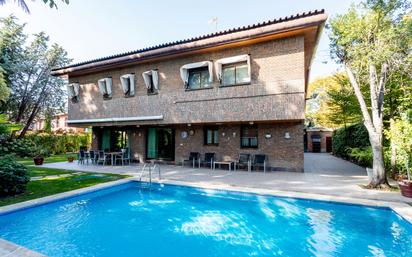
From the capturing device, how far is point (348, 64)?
31.5 ft

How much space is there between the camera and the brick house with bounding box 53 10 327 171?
443 inches

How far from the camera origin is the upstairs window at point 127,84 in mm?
15922

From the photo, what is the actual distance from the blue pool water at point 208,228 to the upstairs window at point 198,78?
25.3 ft

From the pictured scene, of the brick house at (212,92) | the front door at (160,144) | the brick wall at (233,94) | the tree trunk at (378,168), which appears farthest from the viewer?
the front door at (160,144)

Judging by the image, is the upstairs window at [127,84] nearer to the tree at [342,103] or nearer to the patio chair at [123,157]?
the patio chair at [123,157]

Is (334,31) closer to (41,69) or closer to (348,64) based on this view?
(348,64)

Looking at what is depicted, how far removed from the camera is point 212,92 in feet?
42.8

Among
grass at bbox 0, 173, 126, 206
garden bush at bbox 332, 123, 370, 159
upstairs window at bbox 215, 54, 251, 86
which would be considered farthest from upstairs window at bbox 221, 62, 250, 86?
garden bush at bbox 332, 123, 370, 159

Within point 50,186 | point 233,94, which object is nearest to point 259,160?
point 233,94

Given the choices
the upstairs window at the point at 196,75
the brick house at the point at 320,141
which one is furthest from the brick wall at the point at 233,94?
the brick house at the point at 320,141

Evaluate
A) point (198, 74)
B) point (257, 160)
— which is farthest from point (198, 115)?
point (257, 160)

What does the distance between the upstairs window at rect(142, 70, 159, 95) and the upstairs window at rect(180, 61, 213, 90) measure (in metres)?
2.09

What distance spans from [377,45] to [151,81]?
1230 centimetres

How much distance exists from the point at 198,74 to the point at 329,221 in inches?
421
